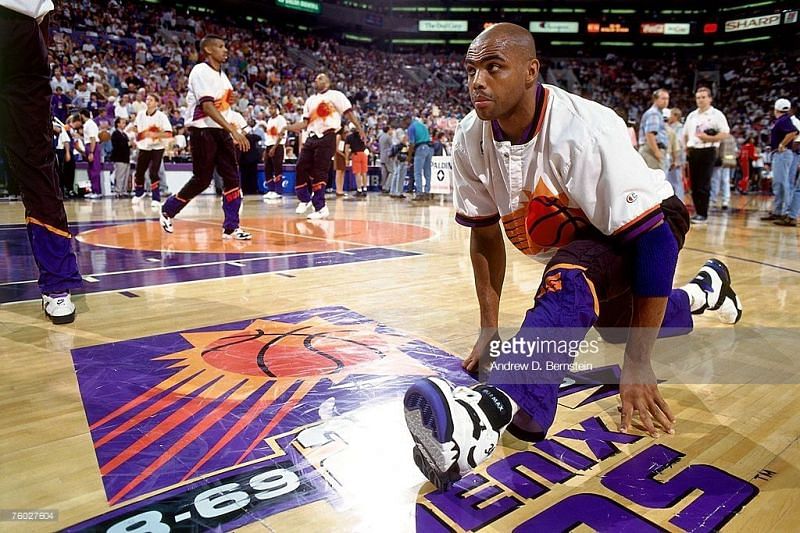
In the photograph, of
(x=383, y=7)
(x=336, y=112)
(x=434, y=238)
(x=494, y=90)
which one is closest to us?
(x=494, y=90)

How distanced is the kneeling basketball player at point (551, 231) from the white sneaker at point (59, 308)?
6.60ft

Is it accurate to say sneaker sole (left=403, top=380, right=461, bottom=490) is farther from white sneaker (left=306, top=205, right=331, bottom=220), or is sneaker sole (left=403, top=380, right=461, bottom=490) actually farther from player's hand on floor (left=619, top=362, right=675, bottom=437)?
white sneaker (left=306, top=205, right=331, bottom=220)

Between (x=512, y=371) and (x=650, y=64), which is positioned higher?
(x=650, y=64)

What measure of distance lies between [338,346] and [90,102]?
1362 centimetres

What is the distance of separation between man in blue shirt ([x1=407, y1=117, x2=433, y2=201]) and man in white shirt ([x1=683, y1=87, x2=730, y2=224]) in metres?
5.32

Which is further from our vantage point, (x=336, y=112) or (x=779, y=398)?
(x=336, y=112)

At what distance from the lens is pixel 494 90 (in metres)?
1.53

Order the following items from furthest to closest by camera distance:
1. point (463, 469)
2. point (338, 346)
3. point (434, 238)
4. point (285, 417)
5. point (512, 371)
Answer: point (434, 238)
point (338, 346)
point (285, 417)
point (512, 371)
point (463, 469)

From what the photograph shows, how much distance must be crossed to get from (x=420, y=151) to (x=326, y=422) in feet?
35.7

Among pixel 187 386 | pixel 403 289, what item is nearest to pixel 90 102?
pixel 403 289

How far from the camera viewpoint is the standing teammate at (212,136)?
5.30 metres

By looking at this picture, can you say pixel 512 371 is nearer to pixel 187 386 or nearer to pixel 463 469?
pixel 463 469

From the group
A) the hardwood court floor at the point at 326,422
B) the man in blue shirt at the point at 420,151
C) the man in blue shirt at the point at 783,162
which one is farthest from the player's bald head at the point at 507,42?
the man in blue shirt at the point at 420,151

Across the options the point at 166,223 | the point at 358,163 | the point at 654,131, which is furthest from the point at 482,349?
the point at 358,163
